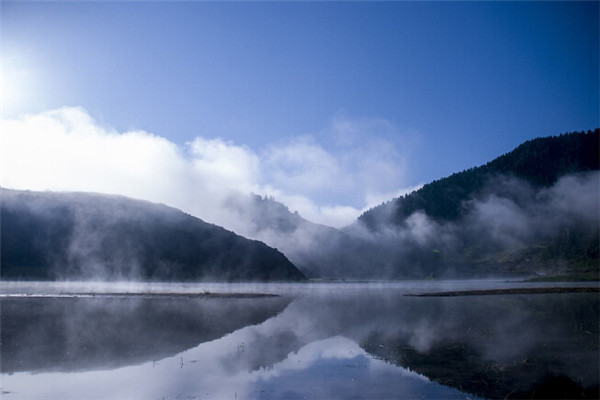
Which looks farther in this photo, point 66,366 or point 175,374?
point 66,366

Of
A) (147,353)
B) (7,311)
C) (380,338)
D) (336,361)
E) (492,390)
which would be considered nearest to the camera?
(492,390)

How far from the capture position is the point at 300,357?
31.5 m

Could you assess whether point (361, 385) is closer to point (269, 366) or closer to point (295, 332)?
point (269, 366)

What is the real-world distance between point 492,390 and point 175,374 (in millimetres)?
17444

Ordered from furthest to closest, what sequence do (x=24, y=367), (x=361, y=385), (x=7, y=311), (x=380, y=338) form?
1. (x=7, y=311)
2. (x=380, y=338)
3. (x=24, y=367)
4. (x=361, y=385)

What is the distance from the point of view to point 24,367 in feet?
92.0

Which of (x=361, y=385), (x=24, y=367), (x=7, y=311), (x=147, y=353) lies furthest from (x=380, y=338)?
(x=7, y=311)

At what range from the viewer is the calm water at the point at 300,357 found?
74.3 ft

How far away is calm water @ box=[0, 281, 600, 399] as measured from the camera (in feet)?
74.3

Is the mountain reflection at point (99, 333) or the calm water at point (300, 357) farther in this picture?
the mountain reflection at point (99, 333)

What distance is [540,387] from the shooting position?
73.6ft

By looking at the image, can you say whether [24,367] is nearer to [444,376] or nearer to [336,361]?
[336,361]

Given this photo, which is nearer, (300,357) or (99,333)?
(300,357)

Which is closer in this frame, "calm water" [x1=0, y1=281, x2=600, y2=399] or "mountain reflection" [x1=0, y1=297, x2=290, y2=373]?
"calm water" [x1=0, y1=281, x2=600, y2=399]
